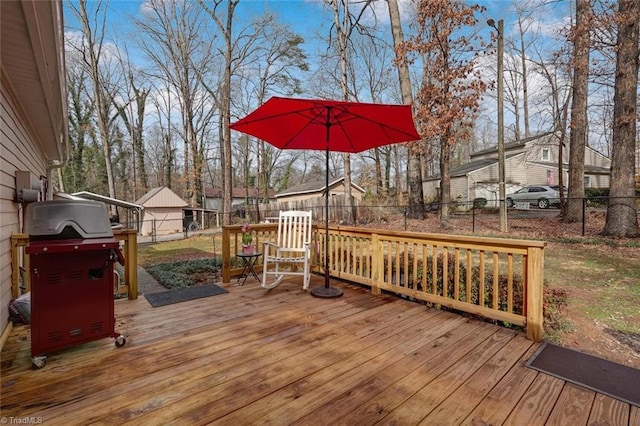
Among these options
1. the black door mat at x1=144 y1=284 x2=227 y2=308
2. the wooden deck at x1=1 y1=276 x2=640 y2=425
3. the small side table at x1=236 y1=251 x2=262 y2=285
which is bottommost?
the wooden deck at x1=1 y1=276 x2=640 y2=425

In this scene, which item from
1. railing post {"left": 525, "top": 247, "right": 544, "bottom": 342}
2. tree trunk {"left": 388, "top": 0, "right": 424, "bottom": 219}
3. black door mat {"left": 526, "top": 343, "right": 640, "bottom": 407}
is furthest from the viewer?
tree trunk {"left": 388, "top": 0, "right": 424, "bottom": 219}

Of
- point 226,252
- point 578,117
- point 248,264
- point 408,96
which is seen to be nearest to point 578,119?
point 578,117

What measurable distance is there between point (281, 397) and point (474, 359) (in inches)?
55.3

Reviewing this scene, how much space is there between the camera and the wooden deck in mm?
1679

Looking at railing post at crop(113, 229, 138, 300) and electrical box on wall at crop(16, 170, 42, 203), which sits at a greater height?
electrical box on wall at crop(16, 170, 42, 203)

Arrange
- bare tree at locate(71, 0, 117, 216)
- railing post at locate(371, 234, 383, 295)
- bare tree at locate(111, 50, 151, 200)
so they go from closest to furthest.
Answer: railing post at locate(371, 234, 383, 295) < bare tree at locate(71, 0, 117, 216) < bare tree at locate(111, 50, 151, 200)

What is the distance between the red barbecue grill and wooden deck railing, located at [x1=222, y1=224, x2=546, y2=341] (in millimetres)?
1932

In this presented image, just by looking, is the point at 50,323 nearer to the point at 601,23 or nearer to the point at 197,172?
the point at 601,23

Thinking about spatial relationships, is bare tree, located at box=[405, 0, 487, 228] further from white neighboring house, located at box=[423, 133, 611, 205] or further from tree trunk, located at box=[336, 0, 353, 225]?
white neighboring house, located at box=[423, 133, 611, 205]

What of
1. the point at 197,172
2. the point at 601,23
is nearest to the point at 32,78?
the point at 601,23

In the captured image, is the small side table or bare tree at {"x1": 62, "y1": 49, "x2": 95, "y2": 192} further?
bare tree at {"x1": 62, "y1": 49, "x2": 95, "y2": 192}

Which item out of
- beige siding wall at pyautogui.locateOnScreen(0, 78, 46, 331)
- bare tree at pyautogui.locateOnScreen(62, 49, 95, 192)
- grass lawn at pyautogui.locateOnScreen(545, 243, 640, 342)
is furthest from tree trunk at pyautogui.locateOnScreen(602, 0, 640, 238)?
bare tree at pyautogui.locateOnScreen(62, 49, 95, 192)

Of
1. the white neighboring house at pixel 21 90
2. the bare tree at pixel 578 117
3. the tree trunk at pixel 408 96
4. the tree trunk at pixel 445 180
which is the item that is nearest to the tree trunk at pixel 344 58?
the tree trunk at pixel 408 96

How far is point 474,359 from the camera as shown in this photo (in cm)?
228
